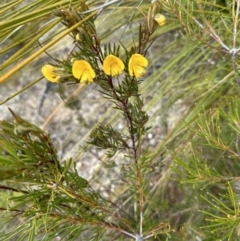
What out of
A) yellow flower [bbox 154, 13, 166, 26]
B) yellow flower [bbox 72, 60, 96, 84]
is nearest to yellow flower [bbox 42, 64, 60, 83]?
yellow flower [bbox 72, 60, 96, 84]

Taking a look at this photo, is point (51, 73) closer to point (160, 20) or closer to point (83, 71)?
point (83, 71)

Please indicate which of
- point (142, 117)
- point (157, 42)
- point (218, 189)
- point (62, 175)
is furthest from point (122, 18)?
point (62, 175)

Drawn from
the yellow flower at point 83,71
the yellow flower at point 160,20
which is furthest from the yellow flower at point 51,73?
the yellow flower at point 160,20

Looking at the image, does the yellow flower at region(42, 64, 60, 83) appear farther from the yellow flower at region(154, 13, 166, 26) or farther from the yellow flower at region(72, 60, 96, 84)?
the yellow flower at region(154, 13, 166, 26)

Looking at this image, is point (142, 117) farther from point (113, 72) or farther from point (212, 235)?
point (212, 235)

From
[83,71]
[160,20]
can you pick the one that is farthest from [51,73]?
[160,20]
